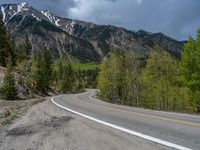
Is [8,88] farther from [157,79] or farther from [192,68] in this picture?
[192,68]

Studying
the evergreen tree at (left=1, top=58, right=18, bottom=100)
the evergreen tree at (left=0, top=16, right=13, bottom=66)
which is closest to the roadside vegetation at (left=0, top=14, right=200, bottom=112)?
the evergreen tree at (left=1, top=58, right=18, bottom=100)

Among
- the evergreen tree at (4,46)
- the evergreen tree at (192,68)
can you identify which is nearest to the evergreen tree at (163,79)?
the evergreen tree at (192,68)

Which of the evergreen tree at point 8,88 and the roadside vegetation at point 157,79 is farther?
the evergreen tree at point 8,88

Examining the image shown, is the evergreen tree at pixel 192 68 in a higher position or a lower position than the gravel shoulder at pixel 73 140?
higher

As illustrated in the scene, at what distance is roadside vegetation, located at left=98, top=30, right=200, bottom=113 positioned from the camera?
112 feet

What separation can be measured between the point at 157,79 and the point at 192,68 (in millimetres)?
9347

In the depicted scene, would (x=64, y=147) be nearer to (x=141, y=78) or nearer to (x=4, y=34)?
(x=141, y=78)

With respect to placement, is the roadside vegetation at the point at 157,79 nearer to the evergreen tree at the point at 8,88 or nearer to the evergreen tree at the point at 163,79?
the evergreen tree at the point at 163,79

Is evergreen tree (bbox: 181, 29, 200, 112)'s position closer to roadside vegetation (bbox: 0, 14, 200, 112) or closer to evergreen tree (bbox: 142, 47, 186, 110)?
roadside vegetation (bbox: 0, 14, 200, 112)

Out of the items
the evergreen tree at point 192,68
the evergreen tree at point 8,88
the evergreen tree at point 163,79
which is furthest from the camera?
the evergreen tree at point 8,88

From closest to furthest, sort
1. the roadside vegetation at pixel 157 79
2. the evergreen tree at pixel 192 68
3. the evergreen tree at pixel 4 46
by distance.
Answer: the evergreen tree at pixel 192 68
the roadside vegetation at pixel 157 79
the evergreen tree at pixel 4 46

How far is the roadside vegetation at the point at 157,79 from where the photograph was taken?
34.1 m

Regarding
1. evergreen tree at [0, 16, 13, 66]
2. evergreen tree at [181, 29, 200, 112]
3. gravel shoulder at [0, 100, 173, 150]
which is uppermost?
evergreen tree at [0, 16, 13, 66]

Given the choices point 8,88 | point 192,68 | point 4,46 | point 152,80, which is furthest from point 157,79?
point 4,46
